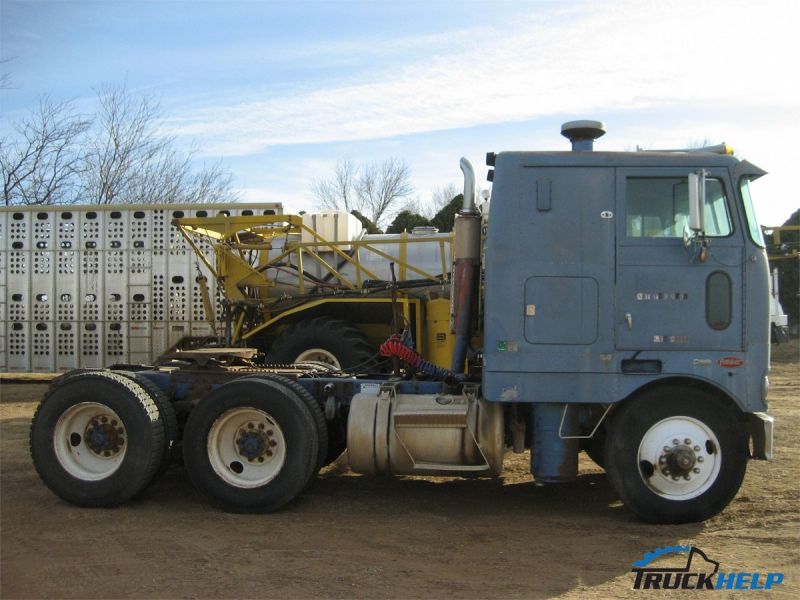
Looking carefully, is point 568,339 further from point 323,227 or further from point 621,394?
point 323,227

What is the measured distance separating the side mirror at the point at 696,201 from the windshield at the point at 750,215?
1.95 feet

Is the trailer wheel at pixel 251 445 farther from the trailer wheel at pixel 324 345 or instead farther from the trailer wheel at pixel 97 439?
the trailer wheel at pixel 324 345

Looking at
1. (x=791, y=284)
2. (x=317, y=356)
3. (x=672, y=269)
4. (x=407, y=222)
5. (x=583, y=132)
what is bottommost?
(x=317, y=356)

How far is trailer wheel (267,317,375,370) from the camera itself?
37.2 feet

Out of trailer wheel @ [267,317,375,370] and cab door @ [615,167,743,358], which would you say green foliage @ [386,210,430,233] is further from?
cab door @ [615,167,743,358]

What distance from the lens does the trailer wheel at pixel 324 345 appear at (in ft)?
37.2

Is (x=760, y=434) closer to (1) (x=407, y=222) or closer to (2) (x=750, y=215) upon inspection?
(2) (x=750, y=215)

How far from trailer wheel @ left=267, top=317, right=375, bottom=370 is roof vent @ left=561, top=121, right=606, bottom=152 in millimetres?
5366

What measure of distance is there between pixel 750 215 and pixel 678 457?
2.09m

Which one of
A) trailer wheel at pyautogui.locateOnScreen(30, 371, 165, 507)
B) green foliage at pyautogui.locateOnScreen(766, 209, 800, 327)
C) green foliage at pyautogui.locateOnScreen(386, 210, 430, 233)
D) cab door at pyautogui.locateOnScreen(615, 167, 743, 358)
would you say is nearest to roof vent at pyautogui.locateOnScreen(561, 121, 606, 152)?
cab door at pyautogui.locateOnScreen(615, 167, 743, 358)

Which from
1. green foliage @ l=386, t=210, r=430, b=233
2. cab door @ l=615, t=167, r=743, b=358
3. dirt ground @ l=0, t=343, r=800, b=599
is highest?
green foliage @ l=386, t=210, r=430, b=233

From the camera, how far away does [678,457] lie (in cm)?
641

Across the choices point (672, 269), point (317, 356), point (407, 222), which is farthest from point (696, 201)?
point (407, 222)

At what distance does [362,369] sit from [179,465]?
2.44 metres
